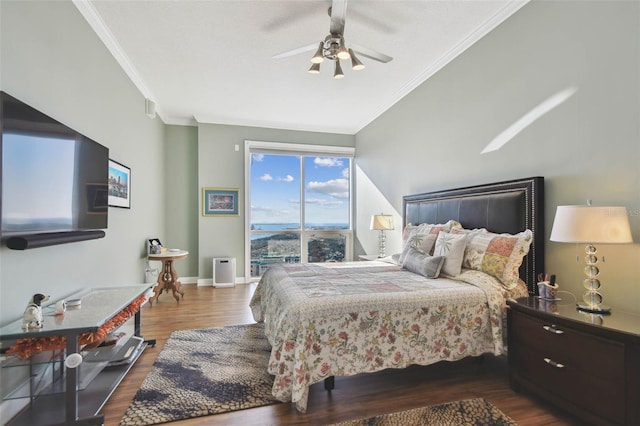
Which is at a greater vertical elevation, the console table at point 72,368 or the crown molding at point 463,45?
the crown molding at point 463,45

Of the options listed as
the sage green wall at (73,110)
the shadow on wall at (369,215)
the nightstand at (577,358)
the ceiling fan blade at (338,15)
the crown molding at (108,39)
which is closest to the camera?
the nightstand at (577,358)

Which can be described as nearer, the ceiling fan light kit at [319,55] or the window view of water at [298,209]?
the ceiling fan light kit at [319,55]

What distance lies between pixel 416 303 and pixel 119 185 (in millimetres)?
3181

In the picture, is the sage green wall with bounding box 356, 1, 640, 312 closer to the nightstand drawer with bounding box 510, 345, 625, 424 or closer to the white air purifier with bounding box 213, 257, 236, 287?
the nightstand drawer with bounding box 510, 345, 625, 424

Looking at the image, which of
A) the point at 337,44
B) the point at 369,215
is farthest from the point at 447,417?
the point at 369,215

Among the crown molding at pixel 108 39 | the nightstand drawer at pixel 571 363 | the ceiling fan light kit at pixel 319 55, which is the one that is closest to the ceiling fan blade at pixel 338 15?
the ceiling fan light kit at pixel 319 55

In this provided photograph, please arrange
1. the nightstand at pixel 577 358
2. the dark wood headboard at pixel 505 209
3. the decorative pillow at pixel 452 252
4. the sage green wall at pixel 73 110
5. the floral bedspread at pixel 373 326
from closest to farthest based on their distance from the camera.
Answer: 1. the nightstand at pixel 577 358
2. the sage green wall at pixel 73 110
3. the floral bedspread at pixel 373 326
4. the dark wood headboard at pixel 505 209
5. the decorative pillow at pixel 452 252

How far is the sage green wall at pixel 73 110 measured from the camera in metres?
1.67

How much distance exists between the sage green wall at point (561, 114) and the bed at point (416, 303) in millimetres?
218

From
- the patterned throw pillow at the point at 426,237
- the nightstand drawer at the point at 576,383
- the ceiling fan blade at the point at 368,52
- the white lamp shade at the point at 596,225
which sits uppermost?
the ceiling fan blade at the point at 368,52

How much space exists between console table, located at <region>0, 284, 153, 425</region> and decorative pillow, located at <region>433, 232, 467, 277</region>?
97.2 inches

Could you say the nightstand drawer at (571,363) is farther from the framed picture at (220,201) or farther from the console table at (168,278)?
the framed picture at (220,201)

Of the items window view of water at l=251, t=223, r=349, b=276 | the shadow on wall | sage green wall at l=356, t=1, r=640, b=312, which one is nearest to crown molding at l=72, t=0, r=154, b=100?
window view of water at l=251, t=223, r=349, b=276

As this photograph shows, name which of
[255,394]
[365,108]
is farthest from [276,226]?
[255,394]
